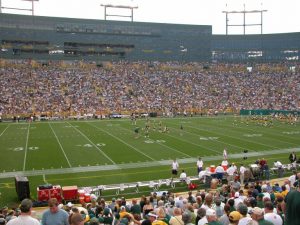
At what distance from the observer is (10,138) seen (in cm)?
3092

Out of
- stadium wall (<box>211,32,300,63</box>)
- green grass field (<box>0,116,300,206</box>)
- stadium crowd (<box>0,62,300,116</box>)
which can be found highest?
stadium wall (<box>211,32,300,63</box>)

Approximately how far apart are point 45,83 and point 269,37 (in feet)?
156

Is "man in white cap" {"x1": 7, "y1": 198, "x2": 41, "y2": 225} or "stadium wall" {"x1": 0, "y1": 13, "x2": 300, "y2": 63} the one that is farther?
"stadium wall" {"x1": 0, "y1": 13, "x2": 300, "y2": 63}

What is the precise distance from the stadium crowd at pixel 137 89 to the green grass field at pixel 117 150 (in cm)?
1421

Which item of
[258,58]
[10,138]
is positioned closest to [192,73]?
[258,58]

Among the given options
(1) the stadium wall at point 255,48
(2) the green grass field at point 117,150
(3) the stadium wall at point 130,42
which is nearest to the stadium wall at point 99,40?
(3) the stadium wall at point 130,42

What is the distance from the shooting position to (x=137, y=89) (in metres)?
60.2

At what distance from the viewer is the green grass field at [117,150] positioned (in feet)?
63.5

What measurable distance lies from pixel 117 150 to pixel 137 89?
115 ft

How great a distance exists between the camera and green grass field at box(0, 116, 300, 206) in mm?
Answer: 19359

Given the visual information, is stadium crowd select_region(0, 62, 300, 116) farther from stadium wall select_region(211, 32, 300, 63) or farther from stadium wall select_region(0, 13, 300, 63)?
stadium wall select_region(211, 32, 300, 63)

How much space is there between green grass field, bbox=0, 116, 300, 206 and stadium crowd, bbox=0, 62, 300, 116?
14.2 m

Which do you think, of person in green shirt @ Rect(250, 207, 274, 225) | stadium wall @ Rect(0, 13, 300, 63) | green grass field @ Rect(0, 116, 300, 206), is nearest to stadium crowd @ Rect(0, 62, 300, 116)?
stadium wall @ Rect(0, 13, 300, 63)

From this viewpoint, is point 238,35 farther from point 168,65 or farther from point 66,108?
point 66,108
